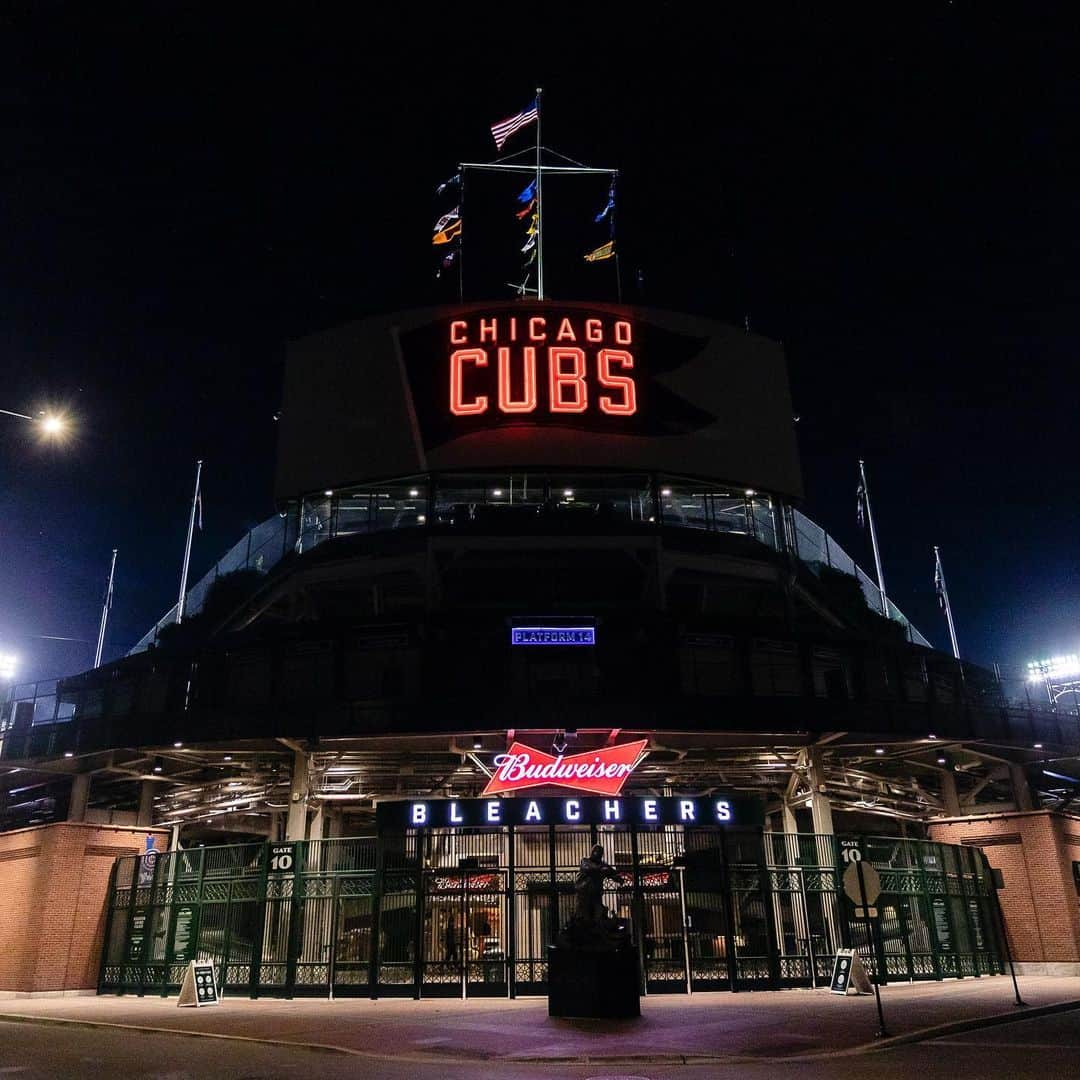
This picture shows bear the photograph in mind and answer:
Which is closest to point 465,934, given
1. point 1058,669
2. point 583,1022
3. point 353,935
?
point 353,935

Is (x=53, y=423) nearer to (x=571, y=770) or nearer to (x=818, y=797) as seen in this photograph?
(x=571, y=770)

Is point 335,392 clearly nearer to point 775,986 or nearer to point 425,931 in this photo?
point 425,931

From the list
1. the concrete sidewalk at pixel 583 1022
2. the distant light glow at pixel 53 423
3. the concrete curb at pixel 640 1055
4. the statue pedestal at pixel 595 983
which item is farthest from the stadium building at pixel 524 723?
the distant light glow at pixel 53 423

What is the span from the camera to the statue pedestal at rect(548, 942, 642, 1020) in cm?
1712

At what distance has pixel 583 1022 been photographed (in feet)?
54.3

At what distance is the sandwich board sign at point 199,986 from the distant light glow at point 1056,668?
235ft

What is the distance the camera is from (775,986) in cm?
2323

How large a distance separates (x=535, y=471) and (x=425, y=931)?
17.3 metres

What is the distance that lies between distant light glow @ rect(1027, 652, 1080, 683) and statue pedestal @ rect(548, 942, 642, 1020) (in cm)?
6979

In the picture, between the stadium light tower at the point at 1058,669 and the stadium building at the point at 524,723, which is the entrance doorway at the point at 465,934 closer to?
the stadium building at the point at 524,723

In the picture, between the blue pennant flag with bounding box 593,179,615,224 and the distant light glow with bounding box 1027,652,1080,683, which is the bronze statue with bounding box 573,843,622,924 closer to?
the blue pennant flag with bounding box 593,179,615,224

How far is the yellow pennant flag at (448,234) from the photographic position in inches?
1587

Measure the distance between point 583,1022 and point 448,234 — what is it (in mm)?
33224

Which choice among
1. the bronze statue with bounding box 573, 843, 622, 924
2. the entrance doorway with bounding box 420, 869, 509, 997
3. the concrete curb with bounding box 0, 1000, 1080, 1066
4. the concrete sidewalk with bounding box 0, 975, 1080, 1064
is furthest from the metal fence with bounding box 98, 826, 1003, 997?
the concrete curb with bounding box 0, 1000, 1080, 1066
